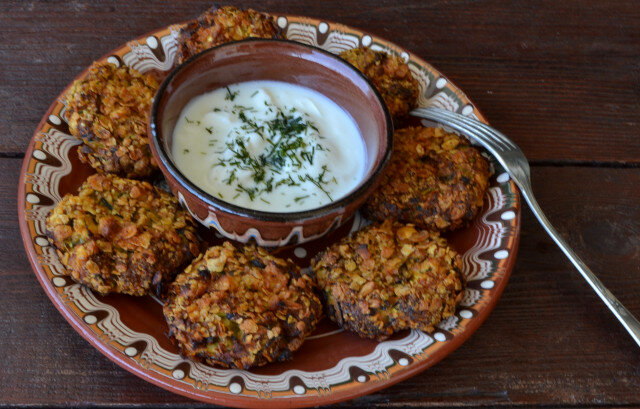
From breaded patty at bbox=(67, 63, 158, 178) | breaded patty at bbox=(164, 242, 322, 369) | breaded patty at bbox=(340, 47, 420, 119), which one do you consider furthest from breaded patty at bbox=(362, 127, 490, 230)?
breaded patty at bbox=(67, 63, 158, 178)

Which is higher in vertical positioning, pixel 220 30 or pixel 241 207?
pixel 220 30

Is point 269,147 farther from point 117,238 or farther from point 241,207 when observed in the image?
point 117,238

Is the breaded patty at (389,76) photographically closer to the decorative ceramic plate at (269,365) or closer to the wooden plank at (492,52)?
the decorative ceramic plate at (269,365)

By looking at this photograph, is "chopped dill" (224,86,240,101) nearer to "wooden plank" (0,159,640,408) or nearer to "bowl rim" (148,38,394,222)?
"bowl rim" (148,38,394,222)

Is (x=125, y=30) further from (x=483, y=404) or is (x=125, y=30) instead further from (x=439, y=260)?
(x=483, y=404)

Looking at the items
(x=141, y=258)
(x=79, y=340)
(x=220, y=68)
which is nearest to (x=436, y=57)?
(x=220, y=68)

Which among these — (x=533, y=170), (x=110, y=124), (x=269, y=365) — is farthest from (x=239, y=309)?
(x=533, y=170)
